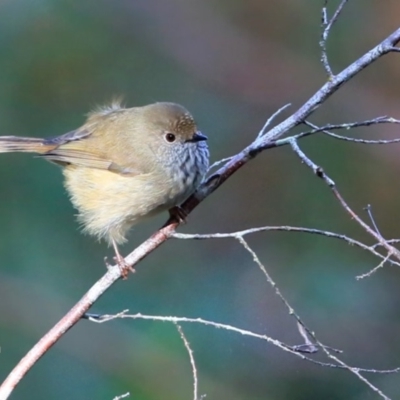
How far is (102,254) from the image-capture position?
604cm

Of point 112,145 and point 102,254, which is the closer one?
point 112,145

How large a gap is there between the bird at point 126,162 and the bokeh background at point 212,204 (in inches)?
96.3

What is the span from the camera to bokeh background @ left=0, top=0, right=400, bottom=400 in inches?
224

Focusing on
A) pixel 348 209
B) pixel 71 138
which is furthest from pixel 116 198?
pixel 348 209

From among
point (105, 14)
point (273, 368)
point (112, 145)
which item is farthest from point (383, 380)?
point (105, 14)

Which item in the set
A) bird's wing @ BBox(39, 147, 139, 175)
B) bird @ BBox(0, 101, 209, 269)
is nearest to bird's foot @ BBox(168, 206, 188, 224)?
bird @ BBox(0, 101, 209, 269)

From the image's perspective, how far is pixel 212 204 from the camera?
254 inches

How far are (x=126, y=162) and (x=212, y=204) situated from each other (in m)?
3.23

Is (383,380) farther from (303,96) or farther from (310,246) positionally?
(303,96)

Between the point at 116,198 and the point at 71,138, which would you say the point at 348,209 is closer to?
the point at 116,198

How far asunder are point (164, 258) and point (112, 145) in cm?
311

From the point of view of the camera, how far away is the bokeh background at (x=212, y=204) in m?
5.68

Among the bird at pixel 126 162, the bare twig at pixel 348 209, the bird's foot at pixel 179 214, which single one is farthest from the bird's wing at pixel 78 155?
the bare twig at pixel 348 209

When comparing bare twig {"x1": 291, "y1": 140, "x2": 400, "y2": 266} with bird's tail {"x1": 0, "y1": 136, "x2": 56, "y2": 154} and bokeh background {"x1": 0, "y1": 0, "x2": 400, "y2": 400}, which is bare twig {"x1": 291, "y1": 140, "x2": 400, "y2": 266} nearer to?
bird's tail {"x1": 0, "y1": 136, "x2": 56, "y2": 154}
